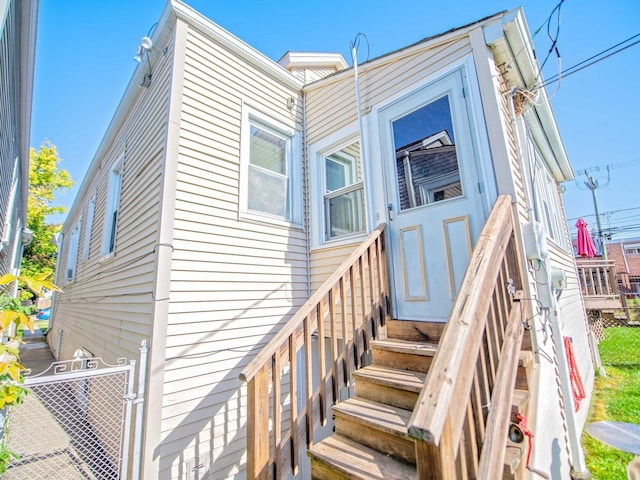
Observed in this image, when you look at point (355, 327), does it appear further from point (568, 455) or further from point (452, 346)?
point (568, 455)

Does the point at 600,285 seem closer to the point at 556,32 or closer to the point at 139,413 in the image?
the point at 556,32

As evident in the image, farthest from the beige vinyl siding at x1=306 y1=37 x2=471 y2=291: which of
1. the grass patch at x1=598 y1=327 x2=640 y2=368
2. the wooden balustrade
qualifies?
the wooden balustrade

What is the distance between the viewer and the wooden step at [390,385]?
7.32 feet

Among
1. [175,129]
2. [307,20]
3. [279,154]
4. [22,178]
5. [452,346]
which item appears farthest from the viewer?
[22,178]

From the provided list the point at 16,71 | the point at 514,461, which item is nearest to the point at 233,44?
the point at 16,71

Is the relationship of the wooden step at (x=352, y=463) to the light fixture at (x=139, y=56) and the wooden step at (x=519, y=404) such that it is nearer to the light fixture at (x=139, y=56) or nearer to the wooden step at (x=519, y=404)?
the wooden step at (x=519, y=404)

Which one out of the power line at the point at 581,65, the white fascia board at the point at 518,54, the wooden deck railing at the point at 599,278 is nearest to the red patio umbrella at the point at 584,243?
the wooden deck railing at the point at 599,278

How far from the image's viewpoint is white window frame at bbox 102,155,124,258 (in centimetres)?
538

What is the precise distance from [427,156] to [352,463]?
122 inches

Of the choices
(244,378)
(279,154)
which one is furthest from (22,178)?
(244,378)

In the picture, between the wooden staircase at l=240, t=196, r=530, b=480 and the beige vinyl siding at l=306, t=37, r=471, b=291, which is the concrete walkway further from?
the beige vinyl siding at l=306, t=37, r=471, b=291

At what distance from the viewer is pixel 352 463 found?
1934 mm

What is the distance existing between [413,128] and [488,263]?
2.22 metres

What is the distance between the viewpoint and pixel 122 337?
380cm
